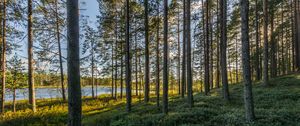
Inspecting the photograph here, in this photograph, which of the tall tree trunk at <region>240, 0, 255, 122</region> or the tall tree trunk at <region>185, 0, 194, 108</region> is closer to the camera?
the tall tree trunk at <region>240, 0, 255, 122</region>

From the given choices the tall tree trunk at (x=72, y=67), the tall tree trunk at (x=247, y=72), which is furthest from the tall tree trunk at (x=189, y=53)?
the tall tree trunk at (x=72, y=67)

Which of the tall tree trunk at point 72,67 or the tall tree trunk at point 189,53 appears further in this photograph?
the tall tree trunk at point 189,53

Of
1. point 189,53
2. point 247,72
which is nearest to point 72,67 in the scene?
point 247,72

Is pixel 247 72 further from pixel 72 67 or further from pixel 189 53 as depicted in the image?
pixel 72 67

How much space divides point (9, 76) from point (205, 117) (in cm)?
1813

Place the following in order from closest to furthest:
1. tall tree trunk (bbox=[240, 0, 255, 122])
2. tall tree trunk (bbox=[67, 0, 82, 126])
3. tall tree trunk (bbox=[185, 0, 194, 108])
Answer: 1. tall tree trunk (bbox=[67, 0, 82, 126])
2. tall tree trunk (bbox=[240, 0, 255, 122])
3. tall tree trunk (bbox=[185, 0, 194, 108])

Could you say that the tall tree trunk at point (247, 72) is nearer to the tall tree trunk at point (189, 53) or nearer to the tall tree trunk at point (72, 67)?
the tall tree trunk at point (189, 53)

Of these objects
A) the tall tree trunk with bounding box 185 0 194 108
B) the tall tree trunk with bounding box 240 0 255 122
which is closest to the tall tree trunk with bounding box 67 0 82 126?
the tall tree trunk with bounding box 240 0 255 122

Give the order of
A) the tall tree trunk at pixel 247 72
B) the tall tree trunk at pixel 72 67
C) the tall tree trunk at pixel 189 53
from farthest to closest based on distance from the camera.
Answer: the tall tree trunk at pixel 189 53 < the tall tree trunk at pixel 247 72 < the tall tree trunk at pixel 72 67

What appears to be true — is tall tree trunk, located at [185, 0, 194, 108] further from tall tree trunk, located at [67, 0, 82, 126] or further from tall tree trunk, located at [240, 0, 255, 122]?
tall tree trunk, located at [67, 0, 82, 126]

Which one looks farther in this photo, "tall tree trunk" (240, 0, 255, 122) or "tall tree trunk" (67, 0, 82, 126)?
"tall tree trunk" (240, 0, 255, 122)

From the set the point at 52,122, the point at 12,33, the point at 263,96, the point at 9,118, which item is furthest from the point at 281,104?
the point at 12,33

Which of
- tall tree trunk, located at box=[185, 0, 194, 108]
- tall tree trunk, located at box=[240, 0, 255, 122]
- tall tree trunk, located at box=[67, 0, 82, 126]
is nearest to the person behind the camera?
tall tree trunk, located at box=[67, 0, 82, 126]

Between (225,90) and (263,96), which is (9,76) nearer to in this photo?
(225,90)
